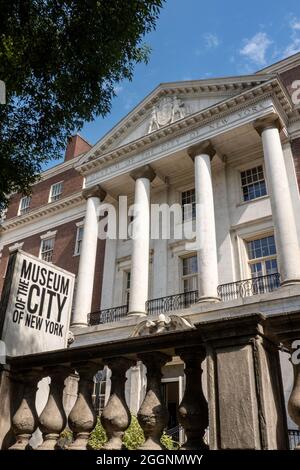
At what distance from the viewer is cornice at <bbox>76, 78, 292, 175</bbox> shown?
66.6 feet

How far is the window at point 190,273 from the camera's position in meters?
22.2

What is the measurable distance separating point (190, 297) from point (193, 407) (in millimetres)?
18343

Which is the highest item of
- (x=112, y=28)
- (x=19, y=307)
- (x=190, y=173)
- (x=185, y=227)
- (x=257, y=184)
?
(x=190, y=173)

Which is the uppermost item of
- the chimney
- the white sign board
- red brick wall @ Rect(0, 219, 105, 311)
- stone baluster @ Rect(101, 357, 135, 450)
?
the chimney

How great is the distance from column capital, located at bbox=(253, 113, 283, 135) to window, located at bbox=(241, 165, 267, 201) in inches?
113

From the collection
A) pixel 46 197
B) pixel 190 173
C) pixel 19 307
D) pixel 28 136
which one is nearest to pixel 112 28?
pixel 28 136

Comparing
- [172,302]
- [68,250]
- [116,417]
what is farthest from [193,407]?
[68,250]

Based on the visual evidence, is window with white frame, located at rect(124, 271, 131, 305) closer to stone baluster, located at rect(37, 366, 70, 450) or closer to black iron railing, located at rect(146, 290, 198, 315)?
black iron railing, located at rect(146, 290, 198, 315)

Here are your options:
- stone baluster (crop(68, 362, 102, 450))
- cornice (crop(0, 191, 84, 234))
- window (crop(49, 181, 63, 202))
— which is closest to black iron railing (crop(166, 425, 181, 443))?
stone baluster (crop(68, 362, 102, 450))

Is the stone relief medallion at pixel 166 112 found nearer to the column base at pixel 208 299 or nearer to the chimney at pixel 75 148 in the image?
the column base at pixel 208 299

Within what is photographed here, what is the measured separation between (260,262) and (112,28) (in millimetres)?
14253

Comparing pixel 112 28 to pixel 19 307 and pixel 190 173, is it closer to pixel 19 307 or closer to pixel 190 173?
pixel 19 307

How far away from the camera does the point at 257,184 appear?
2231 cm

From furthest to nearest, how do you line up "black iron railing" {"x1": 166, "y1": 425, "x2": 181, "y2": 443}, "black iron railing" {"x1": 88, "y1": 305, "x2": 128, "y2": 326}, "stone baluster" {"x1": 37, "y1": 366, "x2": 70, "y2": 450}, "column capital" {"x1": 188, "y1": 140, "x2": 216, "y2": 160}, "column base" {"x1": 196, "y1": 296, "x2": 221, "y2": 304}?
"black iron railing" {"x1": 88, "y1": 305, "x2": 128, "y2": 326} → "column capital" {"x1": 188, "y1": 140, "x2": 216, "y2": 160} → "column base" {"x1": 196, "y1": 296, "x2": 221, "y2": 304} → "black iron railing" {"x1": 166, "y1": 425, "x2": 181, "y2": 443} → "stone baluster" {"x1": 37, "y1": 366, "x2": 70, "y2": 450}
